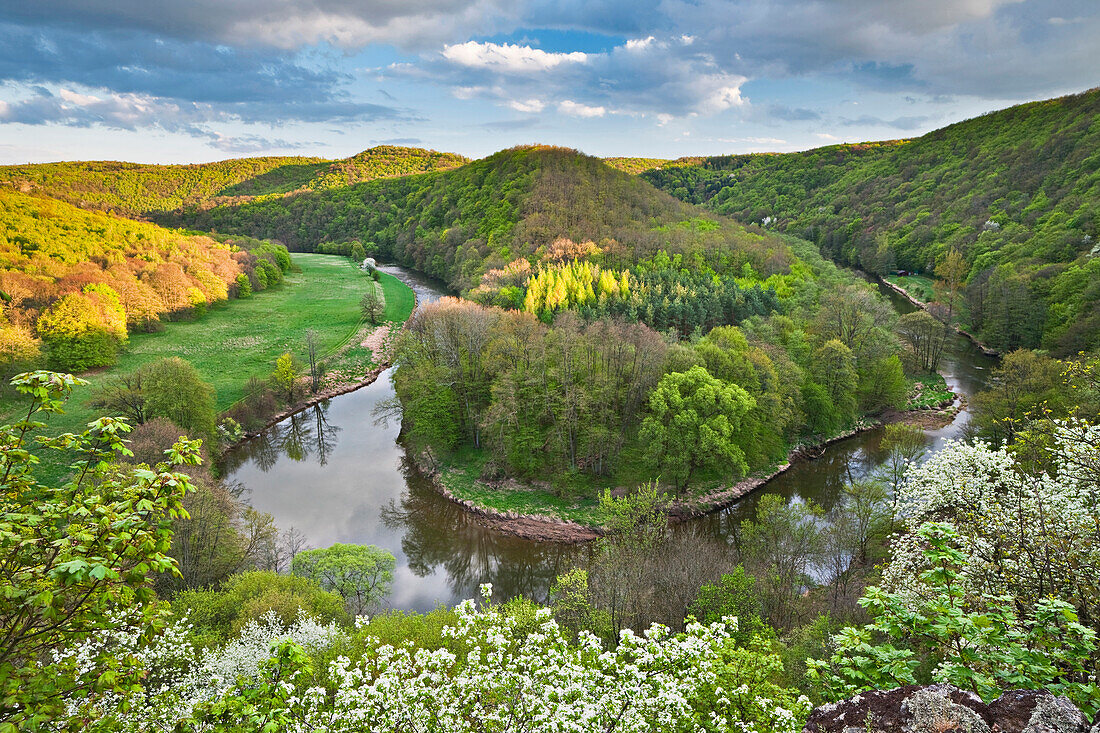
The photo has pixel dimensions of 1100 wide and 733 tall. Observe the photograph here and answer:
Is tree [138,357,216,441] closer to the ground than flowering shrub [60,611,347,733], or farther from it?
farther from it

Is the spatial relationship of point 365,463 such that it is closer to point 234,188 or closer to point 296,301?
point 296,301


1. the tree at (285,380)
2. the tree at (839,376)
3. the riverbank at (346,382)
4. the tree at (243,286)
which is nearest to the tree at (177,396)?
the riverbank at (346,382)

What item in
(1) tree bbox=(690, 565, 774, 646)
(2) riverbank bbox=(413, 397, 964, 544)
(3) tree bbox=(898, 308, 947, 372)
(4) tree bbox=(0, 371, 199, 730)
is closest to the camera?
(4) tree bbox=(0, 371, 199, 730)

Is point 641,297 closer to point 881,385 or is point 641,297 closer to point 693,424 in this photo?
point 881,385

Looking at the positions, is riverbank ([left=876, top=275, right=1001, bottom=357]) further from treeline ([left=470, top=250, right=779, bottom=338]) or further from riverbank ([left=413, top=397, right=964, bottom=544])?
riverbank ([left=413, top=397, right=964, bottom=544])

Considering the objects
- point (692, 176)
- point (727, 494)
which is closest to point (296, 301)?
point (727, 494)

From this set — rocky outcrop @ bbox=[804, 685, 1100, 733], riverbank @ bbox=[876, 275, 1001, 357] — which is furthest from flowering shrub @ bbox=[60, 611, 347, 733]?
riverbank @ bbox=[876, 275, 1001, 357]
